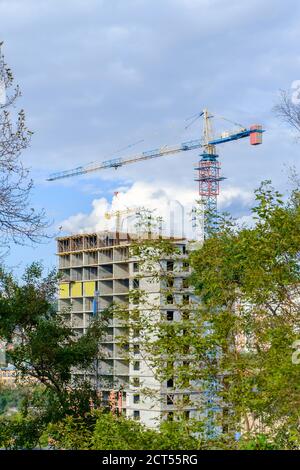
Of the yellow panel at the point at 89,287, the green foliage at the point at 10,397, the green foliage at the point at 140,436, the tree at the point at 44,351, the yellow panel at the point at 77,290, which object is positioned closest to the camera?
the green foliage at the point at 140,436

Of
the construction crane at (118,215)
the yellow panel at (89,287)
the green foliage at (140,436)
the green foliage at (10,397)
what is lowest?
the green foliage at (140,436)

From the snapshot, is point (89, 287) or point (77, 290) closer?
point (89, 287)

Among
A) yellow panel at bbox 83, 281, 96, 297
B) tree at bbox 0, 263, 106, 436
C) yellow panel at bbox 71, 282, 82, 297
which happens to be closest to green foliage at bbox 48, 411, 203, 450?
tree at bbox 0, 263, 106, 436

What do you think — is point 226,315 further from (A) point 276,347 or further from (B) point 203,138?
(B) point 203,138

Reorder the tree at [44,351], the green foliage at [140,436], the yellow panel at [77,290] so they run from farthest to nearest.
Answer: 1. the yellow panel at [77,290]
2. the tree at [44,351]
3. the green foliage at [140,436]

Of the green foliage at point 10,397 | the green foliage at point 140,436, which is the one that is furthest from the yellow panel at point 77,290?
the green foliage at point 140,436

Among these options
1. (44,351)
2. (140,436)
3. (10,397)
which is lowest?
(140,436)

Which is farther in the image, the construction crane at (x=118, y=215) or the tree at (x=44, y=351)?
the construction crane at (x=118, y=215)

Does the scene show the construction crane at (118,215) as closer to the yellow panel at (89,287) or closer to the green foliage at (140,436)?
the yellow panel at (89,287)

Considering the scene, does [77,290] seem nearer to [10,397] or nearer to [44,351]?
[10,397]

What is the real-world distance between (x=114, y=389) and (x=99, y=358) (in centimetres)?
88

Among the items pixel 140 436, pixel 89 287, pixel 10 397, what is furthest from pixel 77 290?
pixel 140 436

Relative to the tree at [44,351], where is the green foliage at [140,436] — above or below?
below
